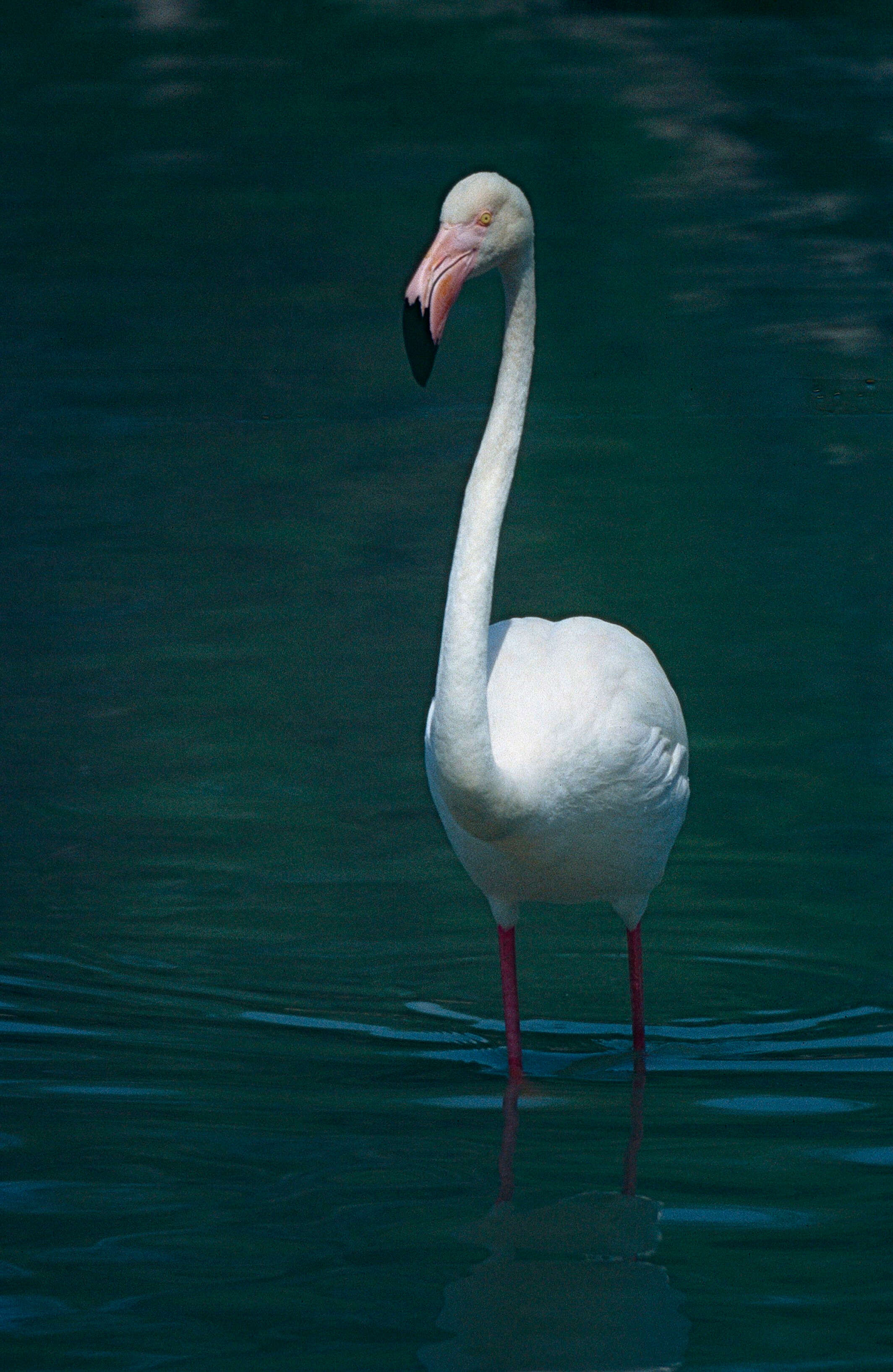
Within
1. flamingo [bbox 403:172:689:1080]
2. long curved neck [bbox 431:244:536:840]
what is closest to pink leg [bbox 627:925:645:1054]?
flamingo [bbox 403:172:689:1080]

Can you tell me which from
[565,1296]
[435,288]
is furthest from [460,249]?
[565,1296]

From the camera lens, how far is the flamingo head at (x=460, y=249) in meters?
4.85

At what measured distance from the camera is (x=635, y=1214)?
4598 mm

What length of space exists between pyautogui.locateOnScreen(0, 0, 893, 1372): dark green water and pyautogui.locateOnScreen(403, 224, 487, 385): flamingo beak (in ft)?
5.49

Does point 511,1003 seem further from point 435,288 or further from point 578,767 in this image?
point 435,288

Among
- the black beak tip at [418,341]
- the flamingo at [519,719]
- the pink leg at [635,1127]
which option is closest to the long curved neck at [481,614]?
the flamingo at [519,719]

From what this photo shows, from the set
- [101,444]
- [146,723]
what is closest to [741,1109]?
[146,723]

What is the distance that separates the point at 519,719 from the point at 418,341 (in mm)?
904

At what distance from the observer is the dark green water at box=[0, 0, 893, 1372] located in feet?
14.4

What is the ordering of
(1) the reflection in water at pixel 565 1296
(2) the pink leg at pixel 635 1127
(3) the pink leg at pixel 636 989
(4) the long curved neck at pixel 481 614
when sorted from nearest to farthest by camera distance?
(1) the reflection in water at pixel 565 1296 < (2) the pink leg at pixel 635 1127 < (4) the long curved neck at pixel 481 614 < (3) the pink leg at pixel 636 989

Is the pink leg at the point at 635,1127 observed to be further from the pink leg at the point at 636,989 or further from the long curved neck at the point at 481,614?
the long curved neck at the point at 481,614

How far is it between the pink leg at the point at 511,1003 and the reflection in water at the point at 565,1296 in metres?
0.60

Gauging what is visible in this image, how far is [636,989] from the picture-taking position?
564 cm

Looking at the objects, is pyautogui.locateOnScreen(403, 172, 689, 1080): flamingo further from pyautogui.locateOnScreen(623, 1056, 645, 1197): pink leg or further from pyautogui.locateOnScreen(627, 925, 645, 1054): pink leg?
pyautogui.locateOnScreen(623, 1056, 645, 1197): pink leg
